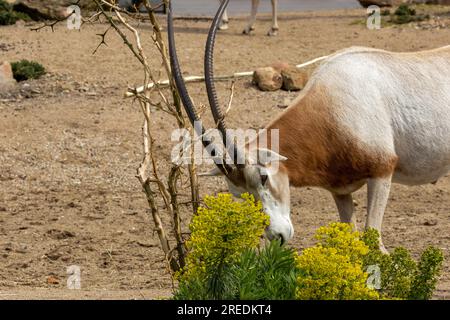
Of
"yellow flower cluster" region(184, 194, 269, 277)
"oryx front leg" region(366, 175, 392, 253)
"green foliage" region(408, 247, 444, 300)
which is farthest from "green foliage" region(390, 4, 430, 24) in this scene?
"yellow flower cluster" region(184, 194, 269, 277)

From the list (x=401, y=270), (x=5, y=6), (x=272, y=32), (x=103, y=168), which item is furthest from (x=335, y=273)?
(x=5, y=6)

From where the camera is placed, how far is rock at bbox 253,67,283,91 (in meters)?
11.9

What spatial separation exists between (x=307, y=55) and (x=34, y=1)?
14.5 ft

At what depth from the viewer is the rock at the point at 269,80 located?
39.1 feet

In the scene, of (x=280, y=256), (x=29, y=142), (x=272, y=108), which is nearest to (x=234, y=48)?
(x=272, y=108)

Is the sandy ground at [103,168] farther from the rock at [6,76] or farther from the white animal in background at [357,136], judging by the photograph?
the white animal in background at [357,136]

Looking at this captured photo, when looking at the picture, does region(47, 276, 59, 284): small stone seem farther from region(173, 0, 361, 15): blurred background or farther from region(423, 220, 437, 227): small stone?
region(173, 0, 361, 15): blurred background

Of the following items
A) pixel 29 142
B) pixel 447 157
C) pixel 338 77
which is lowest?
pixel 29 142

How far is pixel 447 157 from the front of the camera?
24.5 ft

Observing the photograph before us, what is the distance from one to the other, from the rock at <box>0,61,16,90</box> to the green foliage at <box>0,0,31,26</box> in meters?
3.20

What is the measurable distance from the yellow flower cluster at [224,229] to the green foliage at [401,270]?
54cm

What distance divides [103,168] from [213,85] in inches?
151

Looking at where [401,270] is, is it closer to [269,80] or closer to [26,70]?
[269,80]
